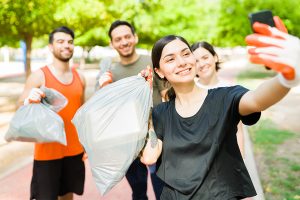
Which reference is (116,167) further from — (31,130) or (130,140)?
(31,130)

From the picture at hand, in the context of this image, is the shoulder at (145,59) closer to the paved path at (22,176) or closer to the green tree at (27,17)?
the paved path at (22,176)

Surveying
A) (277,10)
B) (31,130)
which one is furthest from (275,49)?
(277,10)

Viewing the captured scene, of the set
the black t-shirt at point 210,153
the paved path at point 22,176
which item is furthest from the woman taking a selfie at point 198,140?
the paved path at point 22,176

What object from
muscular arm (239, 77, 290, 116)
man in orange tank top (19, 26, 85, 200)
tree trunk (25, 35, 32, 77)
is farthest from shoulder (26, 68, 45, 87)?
tree trunk (25, 35, 32, 77)

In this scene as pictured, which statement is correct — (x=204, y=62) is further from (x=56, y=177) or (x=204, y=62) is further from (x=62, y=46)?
(x=56, y=177)

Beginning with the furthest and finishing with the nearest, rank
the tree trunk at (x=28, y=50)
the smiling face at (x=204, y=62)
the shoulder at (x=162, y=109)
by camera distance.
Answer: the tree trunk at (x=28, y=50) → the smiling face at (x=204, y=62) → the shoulder at (x=162, y=109)

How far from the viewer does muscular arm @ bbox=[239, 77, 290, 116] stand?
1480mm

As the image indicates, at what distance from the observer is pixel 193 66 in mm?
2023

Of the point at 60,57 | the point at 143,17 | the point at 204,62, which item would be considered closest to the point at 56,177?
the point at 60,57

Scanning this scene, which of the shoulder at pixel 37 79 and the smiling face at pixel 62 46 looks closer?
the shoulder at pixel 37 79

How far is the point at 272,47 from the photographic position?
1.34 metres

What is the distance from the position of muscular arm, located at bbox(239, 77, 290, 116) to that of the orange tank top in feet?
6.60

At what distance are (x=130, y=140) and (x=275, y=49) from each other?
954 millimetres

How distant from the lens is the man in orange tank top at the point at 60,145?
10.7 ft
